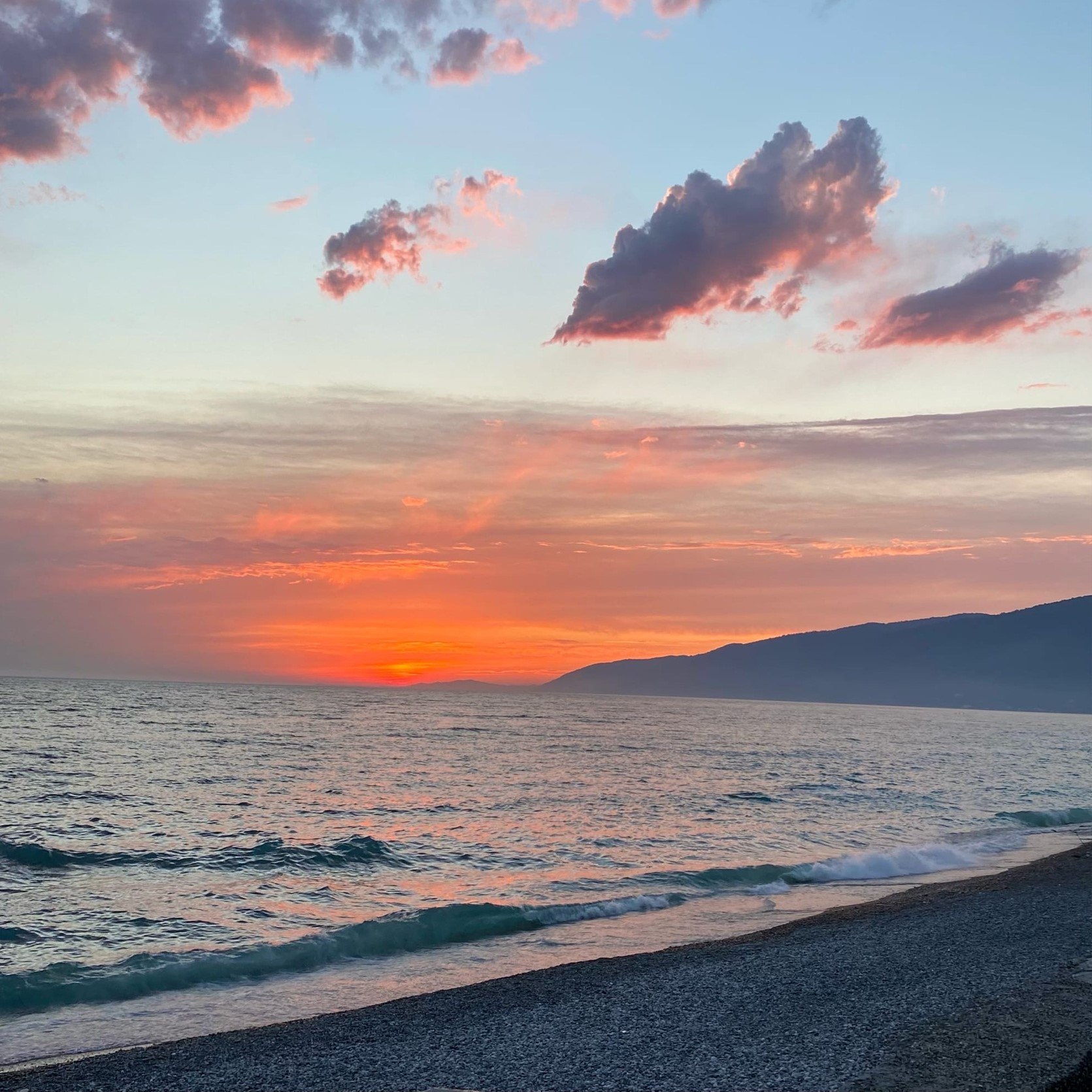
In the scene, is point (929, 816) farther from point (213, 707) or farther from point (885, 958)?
point (213, 707)

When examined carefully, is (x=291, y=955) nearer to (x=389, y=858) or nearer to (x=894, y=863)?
(x=389, y=858)

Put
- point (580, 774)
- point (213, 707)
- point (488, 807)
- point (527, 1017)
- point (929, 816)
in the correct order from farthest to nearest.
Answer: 1. point (213, 707)
2. point (580, 774)
3. point (929, 816)
4. point (488, 807)
5. point (527, 1017)

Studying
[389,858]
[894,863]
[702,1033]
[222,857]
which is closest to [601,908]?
[389,858]

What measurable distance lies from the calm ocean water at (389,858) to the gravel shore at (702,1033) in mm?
2392

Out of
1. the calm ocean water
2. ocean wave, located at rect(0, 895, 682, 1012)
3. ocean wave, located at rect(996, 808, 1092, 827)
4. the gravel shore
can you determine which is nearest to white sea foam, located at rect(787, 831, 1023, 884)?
the calm ocean water

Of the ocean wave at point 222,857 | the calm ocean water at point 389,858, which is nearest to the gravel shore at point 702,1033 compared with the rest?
the calm ocean water at point 389,858

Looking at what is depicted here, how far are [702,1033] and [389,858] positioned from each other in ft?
60.7

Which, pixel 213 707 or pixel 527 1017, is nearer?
pixel 527 1017

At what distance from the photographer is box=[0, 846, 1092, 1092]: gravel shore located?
10727 millimetres

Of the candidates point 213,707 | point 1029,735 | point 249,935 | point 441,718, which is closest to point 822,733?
point 1029,735

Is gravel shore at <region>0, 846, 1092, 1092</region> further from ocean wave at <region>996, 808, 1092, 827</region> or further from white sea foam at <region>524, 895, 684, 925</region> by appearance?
ocean wave at <region>996, 808, 1092, 827</region>

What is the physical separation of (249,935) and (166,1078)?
890 cm

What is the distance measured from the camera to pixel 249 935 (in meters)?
19.9

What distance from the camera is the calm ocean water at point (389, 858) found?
56.4 feet
